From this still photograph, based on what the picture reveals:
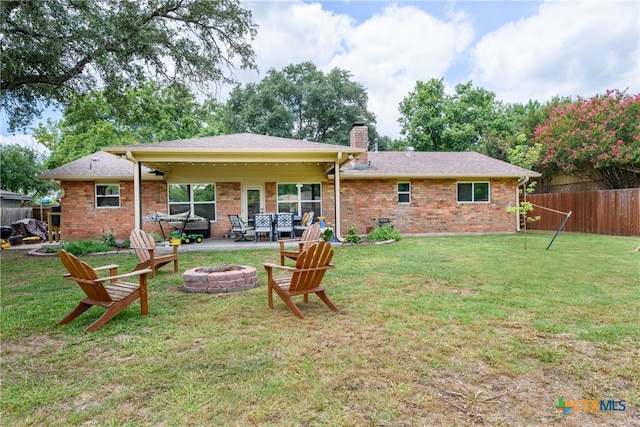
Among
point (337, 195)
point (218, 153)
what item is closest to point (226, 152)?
point (218, 153)

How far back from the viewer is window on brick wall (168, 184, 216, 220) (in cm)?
1373

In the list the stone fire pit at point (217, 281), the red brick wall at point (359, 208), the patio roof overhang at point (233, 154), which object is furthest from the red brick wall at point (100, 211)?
the stone fire pit at point (217, 281)

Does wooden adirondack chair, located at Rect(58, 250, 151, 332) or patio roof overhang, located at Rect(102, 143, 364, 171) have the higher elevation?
patio roof overhang, located at Rect(102, 143, 364, 171)

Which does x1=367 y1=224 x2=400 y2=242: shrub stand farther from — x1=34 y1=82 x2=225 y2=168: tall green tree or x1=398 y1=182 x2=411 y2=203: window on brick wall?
x1=34 y1=82 x2=225 y2=168: tall green tree

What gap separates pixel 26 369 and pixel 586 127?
72.1 feet

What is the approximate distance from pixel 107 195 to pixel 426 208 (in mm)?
12277

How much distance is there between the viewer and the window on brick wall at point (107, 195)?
13.6m

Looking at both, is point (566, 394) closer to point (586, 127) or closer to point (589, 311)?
point (589, 311)

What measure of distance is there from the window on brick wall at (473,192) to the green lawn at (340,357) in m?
9.53

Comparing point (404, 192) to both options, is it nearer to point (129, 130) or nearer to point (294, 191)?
point (294, 191)

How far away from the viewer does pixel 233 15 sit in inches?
414

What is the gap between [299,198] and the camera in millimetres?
14352

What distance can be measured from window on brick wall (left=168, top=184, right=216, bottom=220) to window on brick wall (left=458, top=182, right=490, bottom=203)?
9.91 metres

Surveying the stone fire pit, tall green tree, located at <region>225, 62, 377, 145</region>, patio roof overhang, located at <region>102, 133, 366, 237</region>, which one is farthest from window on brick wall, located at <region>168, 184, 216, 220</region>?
tall green tree, located at <region>225, 62, 377, 145</region>
